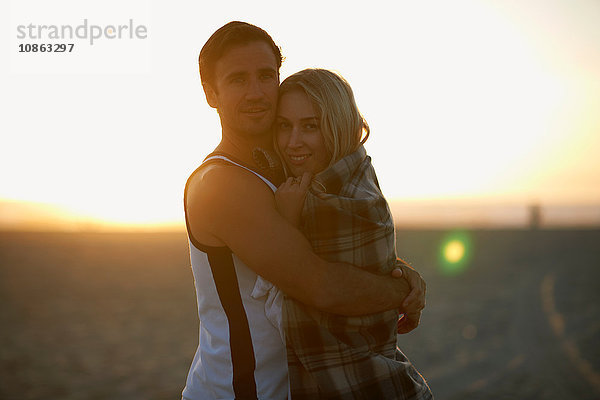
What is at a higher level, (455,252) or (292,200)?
(292,200)

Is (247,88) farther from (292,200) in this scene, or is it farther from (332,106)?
(292,200)

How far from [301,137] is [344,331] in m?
0.92

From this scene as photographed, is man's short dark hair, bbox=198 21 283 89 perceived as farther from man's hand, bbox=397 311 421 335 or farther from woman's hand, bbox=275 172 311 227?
man's hand, bbox=397 311 421 335

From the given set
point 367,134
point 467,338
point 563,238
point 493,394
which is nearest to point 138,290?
point 467,338

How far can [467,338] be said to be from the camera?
10.5 m

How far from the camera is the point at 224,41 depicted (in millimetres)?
2447

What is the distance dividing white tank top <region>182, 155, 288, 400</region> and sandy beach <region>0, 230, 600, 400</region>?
6013 mm

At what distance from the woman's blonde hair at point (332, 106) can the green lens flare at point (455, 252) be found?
14.9m

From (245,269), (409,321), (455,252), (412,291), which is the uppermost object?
(245,269)

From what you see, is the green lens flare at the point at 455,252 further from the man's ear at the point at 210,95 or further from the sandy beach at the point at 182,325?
the man's ear at the point at 210,95

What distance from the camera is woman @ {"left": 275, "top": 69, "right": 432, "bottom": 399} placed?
210 centimetres

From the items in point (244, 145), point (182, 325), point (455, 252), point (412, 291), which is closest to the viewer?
point (412, 291)

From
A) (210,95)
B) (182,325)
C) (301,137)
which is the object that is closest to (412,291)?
(301,137)

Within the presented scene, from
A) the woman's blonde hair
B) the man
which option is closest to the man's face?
the man
